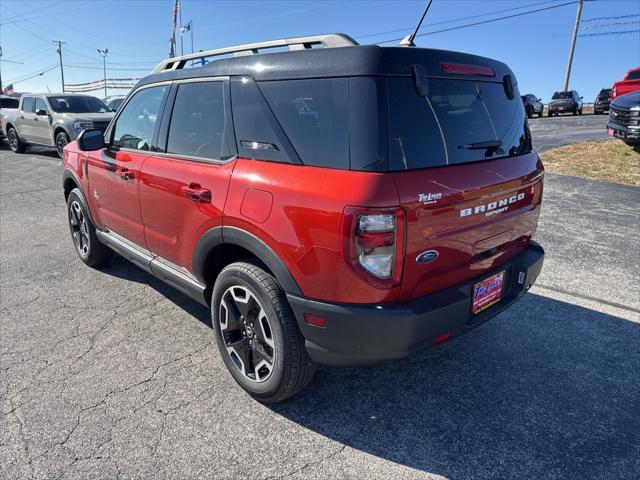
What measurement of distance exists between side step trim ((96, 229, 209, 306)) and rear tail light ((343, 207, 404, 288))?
1.38 meters

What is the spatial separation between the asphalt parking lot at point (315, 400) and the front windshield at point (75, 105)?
1015 centimetres

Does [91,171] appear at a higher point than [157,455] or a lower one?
higher

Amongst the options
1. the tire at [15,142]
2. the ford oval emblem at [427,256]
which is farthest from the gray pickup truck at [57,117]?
the ford oval emblem at [427,256]

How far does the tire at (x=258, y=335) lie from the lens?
2348 millimetres

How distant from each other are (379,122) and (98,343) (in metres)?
2.62

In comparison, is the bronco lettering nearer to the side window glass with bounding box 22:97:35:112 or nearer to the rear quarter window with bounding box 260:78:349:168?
the rear quarter window with bounding box 260:78:349:168

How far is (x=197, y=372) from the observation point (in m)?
2.92

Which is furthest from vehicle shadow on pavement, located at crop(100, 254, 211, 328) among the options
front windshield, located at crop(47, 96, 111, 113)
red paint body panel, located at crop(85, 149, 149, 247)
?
front windshield, located at crop(47, 96, 111, 113)

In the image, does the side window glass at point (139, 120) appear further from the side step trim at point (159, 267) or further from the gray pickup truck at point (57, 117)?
the gray pickup truck at point (57, 117)

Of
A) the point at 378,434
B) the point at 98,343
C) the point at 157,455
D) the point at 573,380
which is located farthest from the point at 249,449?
the point at 573,380

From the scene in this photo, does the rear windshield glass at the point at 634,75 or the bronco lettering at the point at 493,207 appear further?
the rear windshield glass at the point at 634,75

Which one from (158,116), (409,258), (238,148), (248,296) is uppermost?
(158,116)

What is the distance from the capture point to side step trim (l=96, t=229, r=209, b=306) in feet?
9.93

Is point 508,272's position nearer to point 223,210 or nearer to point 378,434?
point 378,434
